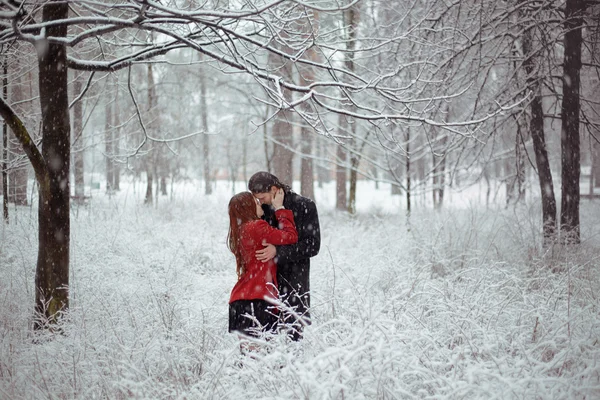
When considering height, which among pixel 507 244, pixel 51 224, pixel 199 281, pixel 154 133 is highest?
pixel 154 133

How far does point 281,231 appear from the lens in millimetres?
2990

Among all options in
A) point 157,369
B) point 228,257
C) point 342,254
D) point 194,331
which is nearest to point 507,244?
point 342,254

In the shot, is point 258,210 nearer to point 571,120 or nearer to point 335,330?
point 335,330

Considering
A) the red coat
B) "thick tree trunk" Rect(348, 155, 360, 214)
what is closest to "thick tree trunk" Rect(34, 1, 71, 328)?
the red coat

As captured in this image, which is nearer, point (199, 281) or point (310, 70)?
point (199, 281)

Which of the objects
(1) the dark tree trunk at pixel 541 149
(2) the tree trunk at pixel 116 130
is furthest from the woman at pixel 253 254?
(1) the dark tree trunk at pixel 541 149

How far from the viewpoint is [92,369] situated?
292 cm

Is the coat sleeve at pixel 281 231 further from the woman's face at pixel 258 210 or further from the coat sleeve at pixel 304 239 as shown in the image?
the woman's face at pixel 258 210

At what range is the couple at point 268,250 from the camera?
3.01 m

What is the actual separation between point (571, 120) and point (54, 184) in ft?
23.1

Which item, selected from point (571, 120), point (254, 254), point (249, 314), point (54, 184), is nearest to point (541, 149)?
point (571, 120)

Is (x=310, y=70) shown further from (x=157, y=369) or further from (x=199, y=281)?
(x=157, y=369)

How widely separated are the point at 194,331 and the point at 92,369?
959 mm

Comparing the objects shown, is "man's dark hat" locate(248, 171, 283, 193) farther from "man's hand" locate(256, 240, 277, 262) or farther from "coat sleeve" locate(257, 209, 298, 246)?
"man's hand" locate(256, 240, 277, 262)
